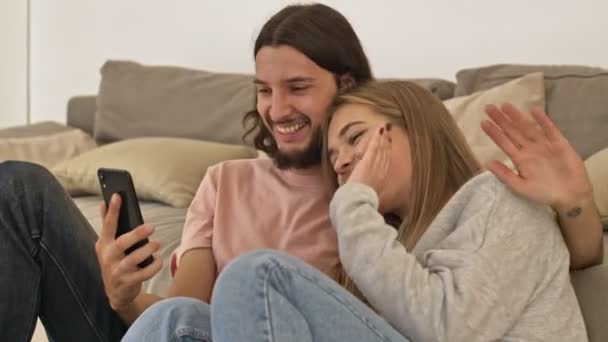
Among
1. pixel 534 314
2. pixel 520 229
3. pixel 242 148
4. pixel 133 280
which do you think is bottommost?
pixel 242 148

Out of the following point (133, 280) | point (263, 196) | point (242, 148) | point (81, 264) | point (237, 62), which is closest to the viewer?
point (133, 280)

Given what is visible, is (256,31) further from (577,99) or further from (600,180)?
(600,180)

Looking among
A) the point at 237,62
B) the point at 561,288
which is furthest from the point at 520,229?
the point at 237,62

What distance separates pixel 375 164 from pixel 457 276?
0.25 meters

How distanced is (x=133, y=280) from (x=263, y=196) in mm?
325

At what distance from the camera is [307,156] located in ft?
5.05

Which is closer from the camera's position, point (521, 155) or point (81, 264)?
point (521, 155)

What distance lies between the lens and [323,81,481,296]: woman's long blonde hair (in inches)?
53.1

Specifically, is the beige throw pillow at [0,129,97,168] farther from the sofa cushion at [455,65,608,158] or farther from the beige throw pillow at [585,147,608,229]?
the beige throw pillow at [585,147,608,229]

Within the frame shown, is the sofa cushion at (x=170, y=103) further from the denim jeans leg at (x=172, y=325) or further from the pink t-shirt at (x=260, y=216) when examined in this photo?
the denim jeans leg at (x=172, y=325)

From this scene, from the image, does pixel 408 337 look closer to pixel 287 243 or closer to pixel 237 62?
pixel 287 243

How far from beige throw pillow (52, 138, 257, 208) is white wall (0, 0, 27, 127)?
1076 millimetres

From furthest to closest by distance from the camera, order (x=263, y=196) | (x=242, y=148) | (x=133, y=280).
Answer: (x=242, y=148), (x=263, y=196), (x=133, y=280)

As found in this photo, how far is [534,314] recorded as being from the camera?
116 centimetres
